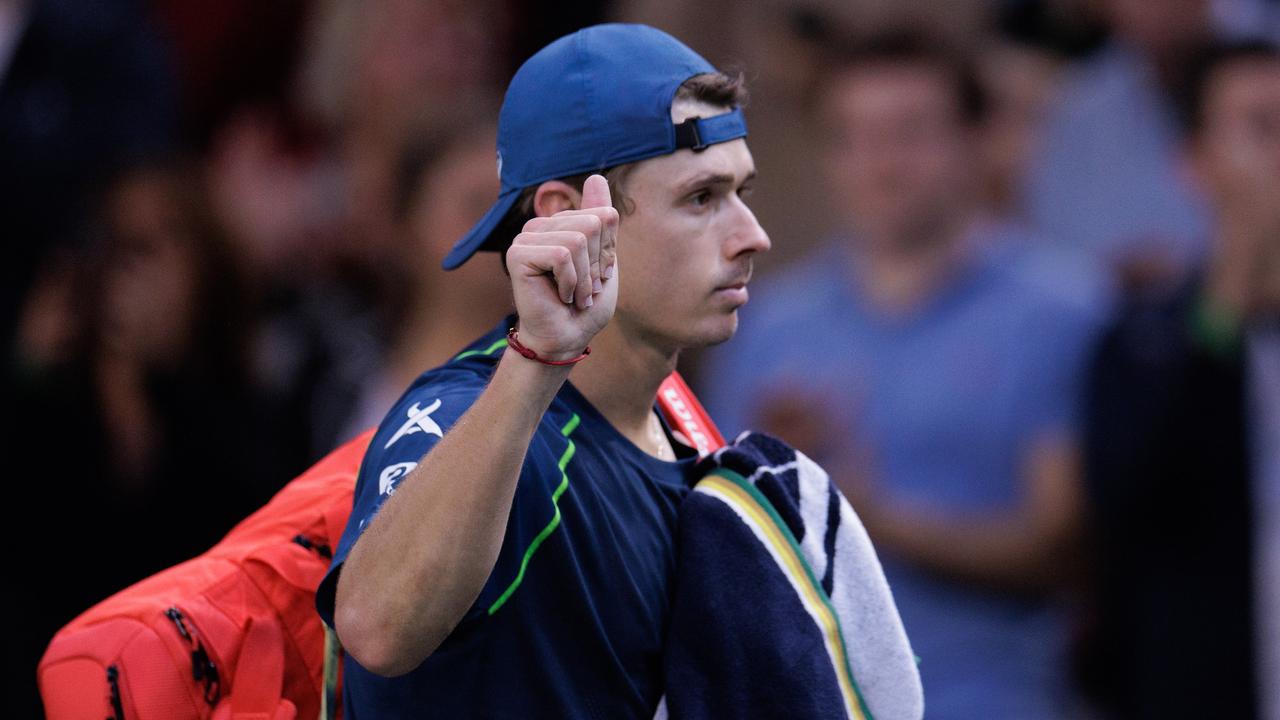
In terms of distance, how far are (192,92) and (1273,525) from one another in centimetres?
471

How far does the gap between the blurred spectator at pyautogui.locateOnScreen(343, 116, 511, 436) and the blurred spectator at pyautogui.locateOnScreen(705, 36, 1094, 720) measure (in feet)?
2.99

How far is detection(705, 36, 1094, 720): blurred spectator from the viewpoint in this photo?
194 inches

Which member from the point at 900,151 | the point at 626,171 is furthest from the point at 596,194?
the point at 900,151

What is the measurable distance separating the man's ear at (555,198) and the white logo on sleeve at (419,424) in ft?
1.36

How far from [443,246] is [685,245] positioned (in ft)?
6.54

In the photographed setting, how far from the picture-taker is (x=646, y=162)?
2.86 metres

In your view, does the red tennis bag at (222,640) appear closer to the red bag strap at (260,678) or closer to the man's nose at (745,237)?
the red bag strap at (260,678)

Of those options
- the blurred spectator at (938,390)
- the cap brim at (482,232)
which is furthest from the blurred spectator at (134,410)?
the cap brim at (482,232)

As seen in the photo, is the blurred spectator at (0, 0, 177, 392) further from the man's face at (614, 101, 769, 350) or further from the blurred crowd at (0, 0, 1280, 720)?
the man's face at (614, 101, 769, 350)

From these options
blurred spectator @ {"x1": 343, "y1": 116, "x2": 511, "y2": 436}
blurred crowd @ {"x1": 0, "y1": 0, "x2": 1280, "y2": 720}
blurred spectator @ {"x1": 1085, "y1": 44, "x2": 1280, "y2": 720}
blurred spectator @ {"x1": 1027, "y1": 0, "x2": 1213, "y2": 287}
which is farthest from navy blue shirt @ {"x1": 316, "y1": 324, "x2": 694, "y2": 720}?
blurred spectator @ {"x1": 1027, "y1": 0, "x2": 1213, "y2": 287}

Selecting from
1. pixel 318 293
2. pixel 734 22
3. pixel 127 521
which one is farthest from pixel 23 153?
pixel 734 22

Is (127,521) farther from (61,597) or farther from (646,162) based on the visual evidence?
(646,162)

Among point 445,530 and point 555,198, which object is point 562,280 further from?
point 555,198

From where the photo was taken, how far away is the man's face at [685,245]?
9.40 feet
